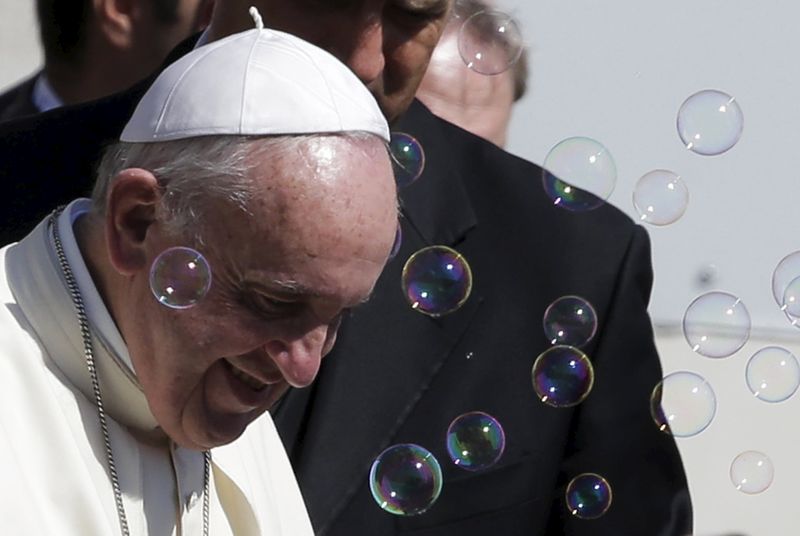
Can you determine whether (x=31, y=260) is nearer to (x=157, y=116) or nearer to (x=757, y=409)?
(x=157, y=116)

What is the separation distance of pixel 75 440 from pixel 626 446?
4.95 ft

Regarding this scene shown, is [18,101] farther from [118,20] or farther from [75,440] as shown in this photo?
[75,440]

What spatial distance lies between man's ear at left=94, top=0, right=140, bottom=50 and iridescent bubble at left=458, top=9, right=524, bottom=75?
0.85m

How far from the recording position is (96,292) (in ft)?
8.77

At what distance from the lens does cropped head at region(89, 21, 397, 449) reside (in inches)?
100

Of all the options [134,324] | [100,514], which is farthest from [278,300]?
[100,514]

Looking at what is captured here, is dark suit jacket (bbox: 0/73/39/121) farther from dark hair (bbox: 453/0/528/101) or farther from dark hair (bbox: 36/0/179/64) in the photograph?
dark hair (bbox: 453/0/528/101)

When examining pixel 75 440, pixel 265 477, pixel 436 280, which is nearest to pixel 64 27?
pixel 436 280

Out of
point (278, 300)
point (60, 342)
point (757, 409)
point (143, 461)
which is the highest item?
point (278, 300)

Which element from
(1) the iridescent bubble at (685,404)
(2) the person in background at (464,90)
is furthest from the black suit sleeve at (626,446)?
(2) the person in background at (464,90)

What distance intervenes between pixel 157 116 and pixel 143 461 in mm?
514

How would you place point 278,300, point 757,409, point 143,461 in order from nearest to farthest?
point 278,300 < point 143,461 < point 757,409

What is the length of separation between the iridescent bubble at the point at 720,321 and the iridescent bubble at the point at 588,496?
71 centimetres

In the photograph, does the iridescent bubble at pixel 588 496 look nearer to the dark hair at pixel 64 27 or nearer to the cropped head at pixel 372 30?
the cropped head at pixel 372 30
